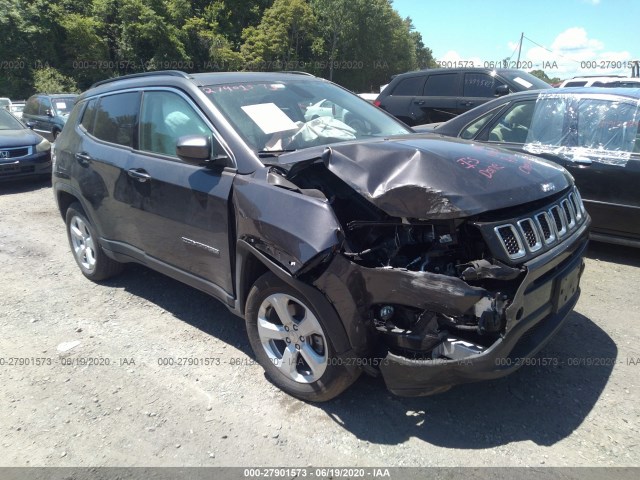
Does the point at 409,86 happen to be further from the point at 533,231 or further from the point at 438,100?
the point at 533,231

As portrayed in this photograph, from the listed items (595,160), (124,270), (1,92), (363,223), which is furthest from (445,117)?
(1,92)

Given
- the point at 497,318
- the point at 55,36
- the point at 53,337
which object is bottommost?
the point at 53,337

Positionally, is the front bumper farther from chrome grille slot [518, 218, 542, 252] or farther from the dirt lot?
the dirt lot

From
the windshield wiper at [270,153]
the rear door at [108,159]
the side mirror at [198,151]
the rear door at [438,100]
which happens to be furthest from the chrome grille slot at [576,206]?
the rear door at [438,100]

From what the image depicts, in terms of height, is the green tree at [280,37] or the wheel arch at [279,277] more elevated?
the green tree at [280,37]

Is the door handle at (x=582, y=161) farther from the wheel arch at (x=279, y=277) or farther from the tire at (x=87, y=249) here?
the tire at (x=87, y=249)

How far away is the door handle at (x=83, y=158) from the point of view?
4.58 meters

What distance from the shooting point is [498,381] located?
3.22m

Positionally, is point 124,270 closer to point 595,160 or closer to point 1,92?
point 595,160

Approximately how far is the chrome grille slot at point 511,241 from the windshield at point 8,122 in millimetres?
10764

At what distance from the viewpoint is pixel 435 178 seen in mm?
2572

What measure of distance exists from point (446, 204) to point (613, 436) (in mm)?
1567

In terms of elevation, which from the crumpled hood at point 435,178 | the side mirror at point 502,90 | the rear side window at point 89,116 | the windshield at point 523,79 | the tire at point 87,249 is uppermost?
the windshield at point 523,79

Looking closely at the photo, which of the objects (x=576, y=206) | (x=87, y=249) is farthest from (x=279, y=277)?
(x=87, y=249)
